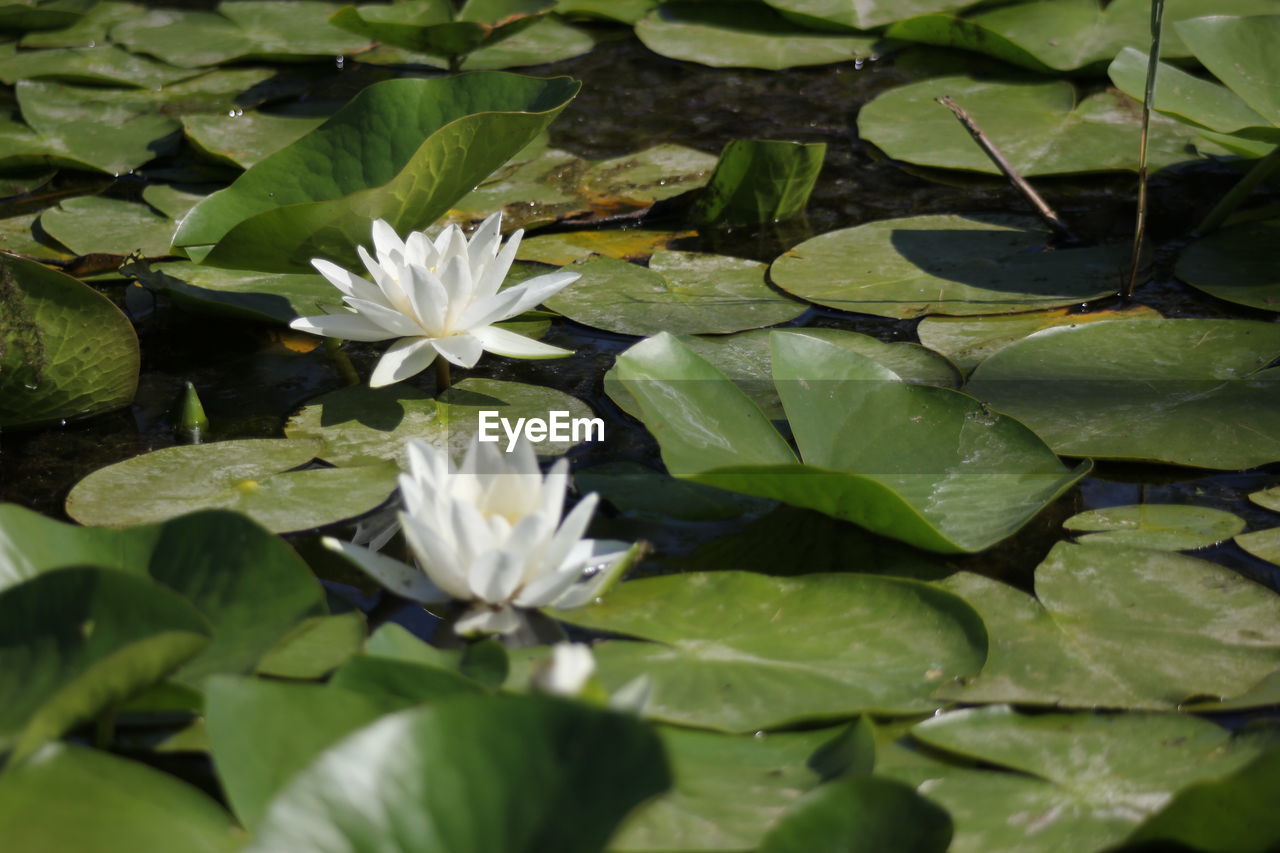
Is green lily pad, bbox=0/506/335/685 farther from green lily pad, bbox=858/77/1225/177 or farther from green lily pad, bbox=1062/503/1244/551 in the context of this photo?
green lily pad, bbox=858/77/1225/177

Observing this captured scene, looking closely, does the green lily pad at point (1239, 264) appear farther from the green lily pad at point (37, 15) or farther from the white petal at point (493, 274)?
the green lily pad at point (37, 15)

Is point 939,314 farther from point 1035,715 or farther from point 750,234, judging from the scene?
point 1035,715

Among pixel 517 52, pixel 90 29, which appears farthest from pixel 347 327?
pixel 90 29

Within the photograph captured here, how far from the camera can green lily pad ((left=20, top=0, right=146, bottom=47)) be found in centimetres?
297

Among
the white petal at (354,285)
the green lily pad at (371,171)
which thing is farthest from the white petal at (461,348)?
the green lily pad at (371,171)

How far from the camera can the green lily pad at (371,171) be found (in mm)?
1556

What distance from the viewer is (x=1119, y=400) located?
1.50m

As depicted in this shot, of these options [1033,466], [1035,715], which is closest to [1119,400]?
[1033,466]

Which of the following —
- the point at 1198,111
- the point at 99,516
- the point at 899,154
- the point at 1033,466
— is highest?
the point at 1198,111

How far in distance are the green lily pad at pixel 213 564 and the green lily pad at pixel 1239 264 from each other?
150 cm

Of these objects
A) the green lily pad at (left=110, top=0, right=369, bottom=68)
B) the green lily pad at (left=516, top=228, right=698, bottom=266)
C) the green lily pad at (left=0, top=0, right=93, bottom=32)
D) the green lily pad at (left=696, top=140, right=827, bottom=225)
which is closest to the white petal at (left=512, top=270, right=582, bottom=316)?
the green lily pad at (left=516, top=228, right=698, bottom=266)

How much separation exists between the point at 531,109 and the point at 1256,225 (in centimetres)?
130

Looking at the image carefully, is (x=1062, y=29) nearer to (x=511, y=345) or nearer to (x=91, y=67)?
(x=511, y=345)

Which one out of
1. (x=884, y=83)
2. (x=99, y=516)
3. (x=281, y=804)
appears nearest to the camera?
(x=281, y=804)
